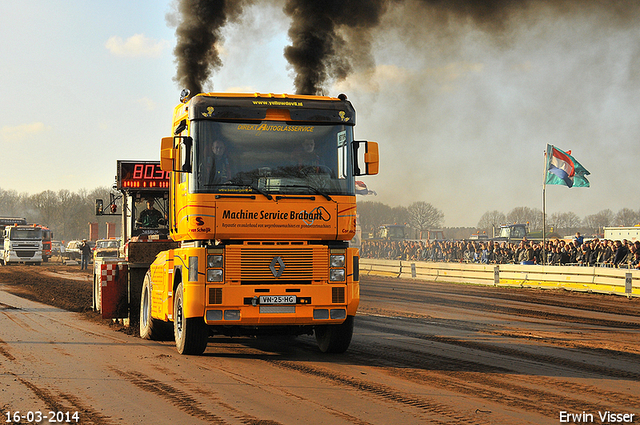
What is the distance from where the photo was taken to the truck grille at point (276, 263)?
8641mm

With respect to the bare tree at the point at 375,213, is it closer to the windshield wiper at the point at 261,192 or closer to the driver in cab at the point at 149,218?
the driver in cab at the point at 149,218

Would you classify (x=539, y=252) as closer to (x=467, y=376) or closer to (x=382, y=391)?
(x=467, y=376)

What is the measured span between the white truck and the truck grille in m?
41.2

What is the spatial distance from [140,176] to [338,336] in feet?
29.3

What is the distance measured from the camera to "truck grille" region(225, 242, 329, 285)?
864 cm

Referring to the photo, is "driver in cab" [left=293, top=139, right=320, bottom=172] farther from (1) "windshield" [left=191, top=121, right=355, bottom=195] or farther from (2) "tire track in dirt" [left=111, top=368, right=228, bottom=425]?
(2) "tire track in dirt" [left=111, top=368, right=228, bottom=425]

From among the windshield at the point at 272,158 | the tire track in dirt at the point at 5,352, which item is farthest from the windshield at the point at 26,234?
the windshield at the point at 272,158

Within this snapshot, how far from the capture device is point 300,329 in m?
9.41

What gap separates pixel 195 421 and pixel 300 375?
2.40 meters

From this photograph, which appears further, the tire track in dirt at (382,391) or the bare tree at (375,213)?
the bare tree at (375,213)

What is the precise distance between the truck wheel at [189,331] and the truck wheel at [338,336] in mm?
1734

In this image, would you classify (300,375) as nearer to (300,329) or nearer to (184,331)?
(300,329)

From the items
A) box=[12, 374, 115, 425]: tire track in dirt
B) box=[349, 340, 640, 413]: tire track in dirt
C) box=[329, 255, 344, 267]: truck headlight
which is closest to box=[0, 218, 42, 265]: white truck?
box=[349, 340, 640, 413]: tire track in dirt

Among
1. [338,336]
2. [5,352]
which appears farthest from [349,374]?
[5,352]
